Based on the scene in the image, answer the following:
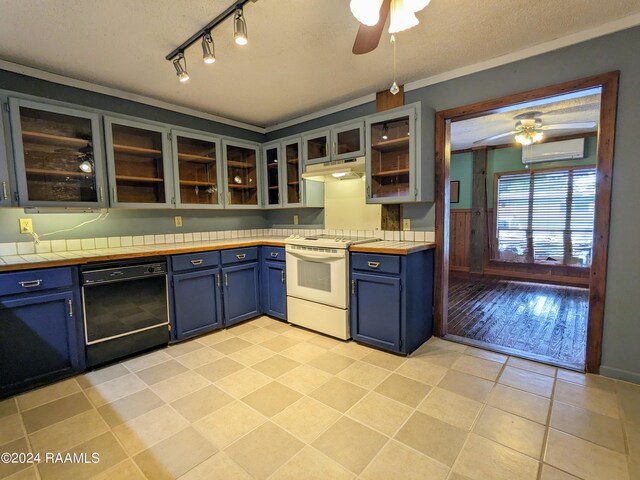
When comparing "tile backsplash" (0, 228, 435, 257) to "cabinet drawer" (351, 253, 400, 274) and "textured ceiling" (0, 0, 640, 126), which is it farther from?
"textured ceiling" (0, 0, 640, 126)

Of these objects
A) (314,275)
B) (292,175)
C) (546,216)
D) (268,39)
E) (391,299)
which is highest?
(268,39)

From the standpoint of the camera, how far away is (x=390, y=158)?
2875mm

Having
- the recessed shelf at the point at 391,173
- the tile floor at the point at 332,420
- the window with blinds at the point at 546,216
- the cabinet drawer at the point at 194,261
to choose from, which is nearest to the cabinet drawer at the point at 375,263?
the tile floor at the point at 332,420

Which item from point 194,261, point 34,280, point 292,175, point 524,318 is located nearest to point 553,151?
point 524,318

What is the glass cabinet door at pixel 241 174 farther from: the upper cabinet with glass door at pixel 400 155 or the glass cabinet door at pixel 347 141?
the upper cabinet with glass door at pixel 400 155

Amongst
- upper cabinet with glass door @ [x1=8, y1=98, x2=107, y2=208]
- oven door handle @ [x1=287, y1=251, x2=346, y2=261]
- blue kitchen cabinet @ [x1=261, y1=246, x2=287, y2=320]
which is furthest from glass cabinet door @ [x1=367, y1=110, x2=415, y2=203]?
upper cabinet with glass door @ [x1=8, y1=98, x2=107, y2=208]

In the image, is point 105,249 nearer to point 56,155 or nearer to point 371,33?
point 56,155

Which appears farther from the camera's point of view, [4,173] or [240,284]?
[240,284]

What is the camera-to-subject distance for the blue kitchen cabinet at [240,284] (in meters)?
3.10

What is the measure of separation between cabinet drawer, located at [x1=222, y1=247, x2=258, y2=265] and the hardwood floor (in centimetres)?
219

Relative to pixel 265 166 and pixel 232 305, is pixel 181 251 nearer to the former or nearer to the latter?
pixel 232 305

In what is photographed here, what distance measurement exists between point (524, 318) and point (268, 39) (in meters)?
3.64

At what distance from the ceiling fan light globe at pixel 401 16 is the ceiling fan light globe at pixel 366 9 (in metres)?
0.14

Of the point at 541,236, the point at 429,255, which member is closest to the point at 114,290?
the point at 429,255
